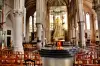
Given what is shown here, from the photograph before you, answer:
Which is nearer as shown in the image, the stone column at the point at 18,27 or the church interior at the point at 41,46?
the church interior at the point at 41,46

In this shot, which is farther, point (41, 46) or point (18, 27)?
point (41, 46)

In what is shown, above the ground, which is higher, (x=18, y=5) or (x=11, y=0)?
(x=11, y=0)

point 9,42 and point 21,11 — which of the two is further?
point 9,42

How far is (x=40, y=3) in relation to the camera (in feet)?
97.1

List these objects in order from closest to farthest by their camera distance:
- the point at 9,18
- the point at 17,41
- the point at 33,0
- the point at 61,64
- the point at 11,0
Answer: the point at 61,64, the point at 17,41, the point at 11,0, the point at 9,18, the point at 33,0

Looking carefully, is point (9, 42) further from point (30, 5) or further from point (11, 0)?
point (30, 5)

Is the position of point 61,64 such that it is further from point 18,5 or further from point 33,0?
point 33,0

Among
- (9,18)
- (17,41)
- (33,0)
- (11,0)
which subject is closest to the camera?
(17,41)

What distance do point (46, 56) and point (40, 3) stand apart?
27.9 m

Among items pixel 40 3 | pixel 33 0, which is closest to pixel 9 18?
pixel 40 3

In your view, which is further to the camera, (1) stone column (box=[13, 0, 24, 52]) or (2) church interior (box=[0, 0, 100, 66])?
(1) stone column (box=[13, 0, 24, 52])

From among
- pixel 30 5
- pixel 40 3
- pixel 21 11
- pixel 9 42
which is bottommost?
pixel 9 42

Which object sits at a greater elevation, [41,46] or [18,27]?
[18,27]

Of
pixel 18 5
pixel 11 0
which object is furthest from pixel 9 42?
pixel 18 5
